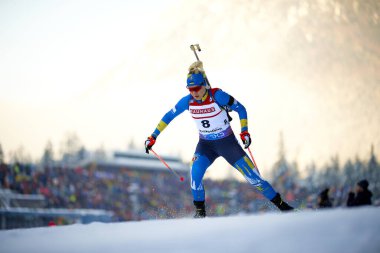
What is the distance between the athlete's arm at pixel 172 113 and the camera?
6.08 metres

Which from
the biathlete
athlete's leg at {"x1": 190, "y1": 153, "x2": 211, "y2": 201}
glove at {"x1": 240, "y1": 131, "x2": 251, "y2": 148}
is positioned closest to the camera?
glove at {"x1": 240, "y1": 131, "x2": 251, "y2": 148}

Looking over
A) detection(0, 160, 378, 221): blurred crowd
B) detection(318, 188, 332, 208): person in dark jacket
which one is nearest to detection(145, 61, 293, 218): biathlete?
detection(318, 188, 332, 208): person in dark jacket

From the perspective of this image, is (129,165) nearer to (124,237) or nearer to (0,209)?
(0,209)

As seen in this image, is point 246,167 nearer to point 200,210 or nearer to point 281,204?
point 281,204

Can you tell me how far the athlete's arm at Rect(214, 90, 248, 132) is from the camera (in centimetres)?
582

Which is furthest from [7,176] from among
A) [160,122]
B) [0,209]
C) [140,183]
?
[160,122]

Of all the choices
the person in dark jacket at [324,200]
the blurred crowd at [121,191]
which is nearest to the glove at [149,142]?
the person in dark jacket at [324,200]

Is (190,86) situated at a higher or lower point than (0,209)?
higher

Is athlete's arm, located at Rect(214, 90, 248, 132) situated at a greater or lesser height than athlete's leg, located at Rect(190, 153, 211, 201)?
greater

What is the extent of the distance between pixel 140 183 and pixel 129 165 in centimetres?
1123

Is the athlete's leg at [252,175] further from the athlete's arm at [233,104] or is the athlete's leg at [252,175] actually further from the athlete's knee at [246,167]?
the athlete's arm at [233,104]

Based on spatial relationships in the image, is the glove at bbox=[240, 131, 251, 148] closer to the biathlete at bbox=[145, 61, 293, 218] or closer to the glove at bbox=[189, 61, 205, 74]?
the biathlete at bbox=[145, 61, 293, 218]

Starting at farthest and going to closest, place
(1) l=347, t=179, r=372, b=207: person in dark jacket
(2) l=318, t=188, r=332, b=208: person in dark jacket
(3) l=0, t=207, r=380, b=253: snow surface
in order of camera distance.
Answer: (2) l=318, t=188, r=332, b=208: person in dark jacket
(1) l=347, t=179, r=372, b=207: person in dark jacket
(3) l=0, t=207, r=380, b=253: snow surface

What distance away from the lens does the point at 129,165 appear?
50312 millimetres
